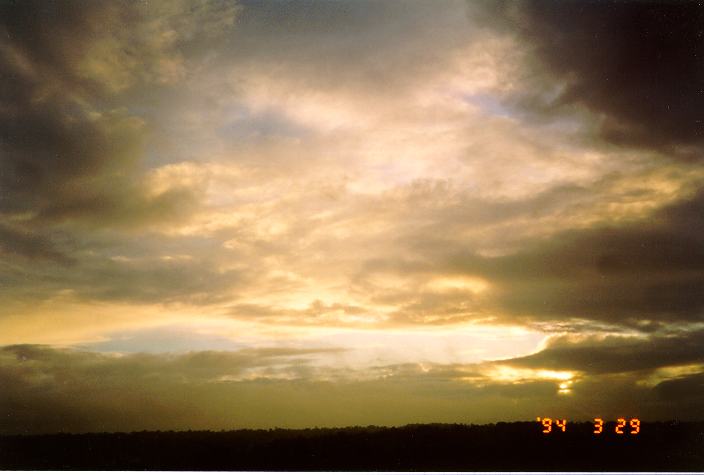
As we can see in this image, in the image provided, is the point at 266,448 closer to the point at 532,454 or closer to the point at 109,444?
the point at 109,444

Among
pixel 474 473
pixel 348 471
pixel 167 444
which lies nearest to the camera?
pixel 474 473

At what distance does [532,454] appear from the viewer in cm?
747

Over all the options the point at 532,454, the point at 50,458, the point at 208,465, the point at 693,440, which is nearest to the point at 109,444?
the point at 50,458

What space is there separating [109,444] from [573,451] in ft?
17.5

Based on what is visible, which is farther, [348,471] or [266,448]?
[266,448]

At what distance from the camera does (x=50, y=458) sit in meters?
7.07

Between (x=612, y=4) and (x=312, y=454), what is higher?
(x=612, y=4)

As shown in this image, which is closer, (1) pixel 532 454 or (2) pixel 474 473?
(2) pixel 474 473

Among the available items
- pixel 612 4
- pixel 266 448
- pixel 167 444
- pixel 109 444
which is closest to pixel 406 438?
pixel 266 448

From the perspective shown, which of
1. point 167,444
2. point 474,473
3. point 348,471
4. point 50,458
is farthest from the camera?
point 167,444

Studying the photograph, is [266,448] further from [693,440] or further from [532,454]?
[693,440]

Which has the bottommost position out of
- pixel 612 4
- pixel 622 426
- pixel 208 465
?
pixel 208 465

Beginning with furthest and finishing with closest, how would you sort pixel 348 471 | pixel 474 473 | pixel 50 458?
pixel 50 458
pixel 348 471
pixel 474 473

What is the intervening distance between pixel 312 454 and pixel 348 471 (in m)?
0.56
